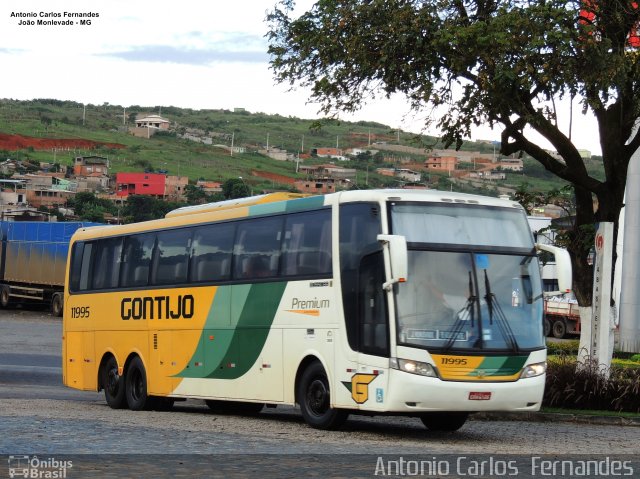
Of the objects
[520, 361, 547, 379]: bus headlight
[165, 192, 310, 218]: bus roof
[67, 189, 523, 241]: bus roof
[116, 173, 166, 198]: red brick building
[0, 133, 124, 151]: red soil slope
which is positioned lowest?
[520, 361, 547, 379]: bus headlight

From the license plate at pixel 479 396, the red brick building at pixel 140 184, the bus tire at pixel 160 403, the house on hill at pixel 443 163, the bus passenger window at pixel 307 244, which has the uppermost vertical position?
the house on hill at pixel 443 163

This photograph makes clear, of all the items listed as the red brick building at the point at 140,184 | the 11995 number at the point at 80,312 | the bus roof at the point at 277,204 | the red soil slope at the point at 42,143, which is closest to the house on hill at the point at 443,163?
the red brick building at the point at 140,184

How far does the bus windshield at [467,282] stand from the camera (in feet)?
50.3

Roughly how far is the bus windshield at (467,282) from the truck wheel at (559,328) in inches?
1484

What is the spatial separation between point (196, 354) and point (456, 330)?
5.63 m

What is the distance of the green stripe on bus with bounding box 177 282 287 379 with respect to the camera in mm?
17859

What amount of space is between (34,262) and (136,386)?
3275 cm

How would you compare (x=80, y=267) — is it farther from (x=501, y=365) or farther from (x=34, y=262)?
(x=34, y=262)

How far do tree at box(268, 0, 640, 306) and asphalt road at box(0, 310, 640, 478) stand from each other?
17.4 ft


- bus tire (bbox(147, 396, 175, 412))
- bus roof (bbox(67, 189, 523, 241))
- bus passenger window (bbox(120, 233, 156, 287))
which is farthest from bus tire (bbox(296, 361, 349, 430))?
bus passenger window (bbox(120, 233, 156, 287))

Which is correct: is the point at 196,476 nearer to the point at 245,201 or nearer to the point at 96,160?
the point at 245,201

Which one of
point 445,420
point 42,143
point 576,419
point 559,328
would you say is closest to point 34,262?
point 559,328

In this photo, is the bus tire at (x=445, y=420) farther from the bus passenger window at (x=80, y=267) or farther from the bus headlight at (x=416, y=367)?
the bus passenger window at (x=80, y=267)

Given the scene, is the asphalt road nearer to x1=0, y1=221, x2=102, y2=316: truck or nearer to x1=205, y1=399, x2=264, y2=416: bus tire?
→ x1=205, y1=399, x2=264, y2=416: bus tire
